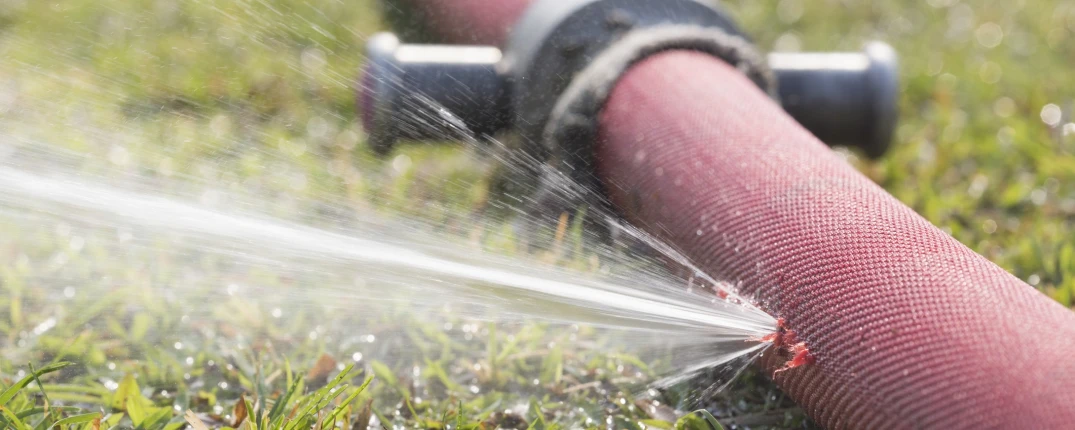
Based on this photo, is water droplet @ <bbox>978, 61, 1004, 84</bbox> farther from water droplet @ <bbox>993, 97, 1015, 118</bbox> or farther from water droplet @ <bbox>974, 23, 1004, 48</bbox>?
water droplet @ <bbox>974, 23, 1004, 48</bbox>

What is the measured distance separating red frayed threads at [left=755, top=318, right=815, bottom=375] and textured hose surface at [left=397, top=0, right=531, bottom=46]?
3.91 ft

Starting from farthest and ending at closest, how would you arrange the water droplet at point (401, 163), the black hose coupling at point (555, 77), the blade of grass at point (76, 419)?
the water droplet at point (401, 163), the black hose coupling at point (555, 77), the blade of grass at point (76, 419)

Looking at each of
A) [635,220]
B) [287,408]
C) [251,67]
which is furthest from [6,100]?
[635,220]

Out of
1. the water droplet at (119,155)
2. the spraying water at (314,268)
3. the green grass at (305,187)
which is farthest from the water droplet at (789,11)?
the water droplet at (119,155)

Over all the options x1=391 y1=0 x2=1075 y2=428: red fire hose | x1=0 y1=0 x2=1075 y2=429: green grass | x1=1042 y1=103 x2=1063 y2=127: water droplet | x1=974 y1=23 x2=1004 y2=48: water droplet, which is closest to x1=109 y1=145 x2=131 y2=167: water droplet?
x1=0 y1=0 x2=1075 y2=429: green grass

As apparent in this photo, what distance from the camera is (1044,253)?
206 centimetres

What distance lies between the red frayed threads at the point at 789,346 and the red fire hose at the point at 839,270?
0.04 feet

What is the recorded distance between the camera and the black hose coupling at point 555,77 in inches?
81.0

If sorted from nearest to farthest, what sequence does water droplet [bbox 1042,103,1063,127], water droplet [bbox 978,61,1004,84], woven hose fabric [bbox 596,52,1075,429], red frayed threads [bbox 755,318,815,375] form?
woven hose fabric [bbox 596,52,1075,429] < red frayed threads [bbox 755,318,815,375] < water droplet [bbox 1042,103,1063,127] < water droplet [bbox 978,61,1004,84]

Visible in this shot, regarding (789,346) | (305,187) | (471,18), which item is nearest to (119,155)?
(305,187)

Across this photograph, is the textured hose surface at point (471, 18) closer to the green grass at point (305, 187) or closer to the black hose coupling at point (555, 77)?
the black hose coupling at point (555, 77)

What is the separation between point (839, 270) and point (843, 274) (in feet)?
0.04

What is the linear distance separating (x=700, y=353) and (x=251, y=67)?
6.47ft

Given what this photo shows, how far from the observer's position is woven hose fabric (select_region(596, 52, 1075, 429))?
1100 millimetres
